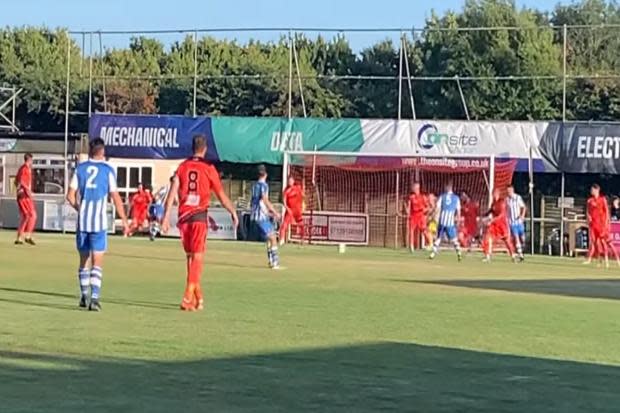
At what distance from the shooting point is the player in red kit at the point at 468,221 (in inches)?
1614

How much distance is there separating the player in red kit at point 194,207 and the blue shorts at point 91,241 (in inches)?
39.4

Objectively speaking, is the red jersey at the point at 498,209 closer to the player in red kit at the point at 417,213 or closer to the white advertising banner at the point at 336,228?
the player in red kit at the point at 417,213

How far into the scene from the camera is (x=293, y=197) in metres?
40.3

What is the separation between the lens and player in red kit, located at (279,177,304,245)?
40125mm

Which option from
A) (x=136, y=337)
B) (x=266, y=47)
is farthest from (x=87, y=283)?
(x=266, y=47)

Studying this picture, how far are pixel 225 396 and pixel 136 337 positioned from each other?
3836mm

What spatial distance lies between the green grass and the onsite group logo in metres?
19.7

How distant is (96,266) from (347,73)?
180ft

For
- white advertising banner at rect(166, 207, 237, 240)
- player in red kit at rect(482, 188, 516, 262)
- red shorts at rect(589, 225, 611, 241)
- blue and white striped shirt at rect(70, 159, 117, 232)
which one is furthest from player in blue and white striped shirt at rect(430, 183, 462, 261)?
blue and white striped shirt at rect(70, 159, 117, 232)

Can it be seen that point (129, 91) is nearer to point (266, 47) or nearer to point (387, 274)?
point (266, 47)

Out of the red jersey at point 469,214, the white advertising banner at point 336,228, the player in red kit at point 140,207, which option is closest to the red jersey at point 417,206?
the red jersey at point 469,214

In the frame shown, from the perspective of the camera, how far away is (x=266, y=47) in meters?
78.4

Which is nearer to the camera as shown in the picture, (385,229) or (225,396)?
(225,396)

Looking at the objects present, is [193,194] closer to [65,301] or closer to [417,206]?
[65,301]
